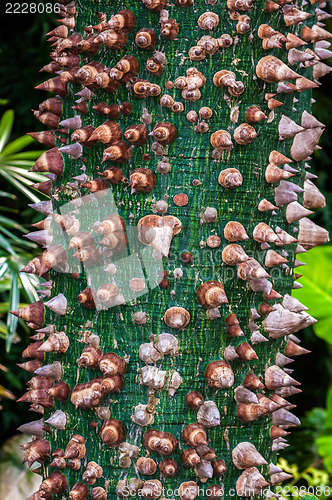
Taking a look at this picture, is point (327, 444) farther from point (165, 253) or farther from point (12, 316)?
point (165, 253)

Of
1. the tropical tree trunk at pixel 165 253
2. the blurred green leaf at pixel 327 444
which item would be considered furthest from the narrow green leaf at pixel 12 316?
the blurred green leaf at pixel 327 444

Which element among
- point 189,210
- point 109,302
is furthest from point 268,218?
point 109,302

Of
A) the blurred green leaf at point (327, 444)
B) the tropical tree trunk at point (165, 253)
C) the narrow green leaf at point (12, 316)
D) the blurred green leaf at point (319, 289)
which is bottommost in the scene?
the blurred green leaf at point (327, 444)

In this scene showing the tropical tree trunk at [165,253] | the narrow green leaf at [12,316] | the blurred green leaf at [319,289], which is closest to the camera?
the tropical tree trunk at [165,253]

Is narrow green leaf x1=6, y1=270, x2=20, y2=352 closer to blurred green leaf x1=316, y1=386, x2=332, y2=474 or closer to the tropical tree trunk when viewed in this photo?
the tropical tree trunk

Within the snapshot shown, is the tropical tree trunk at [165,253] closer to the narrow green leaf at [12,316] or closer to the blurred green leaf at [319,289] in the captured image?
the narrow green leaf at [12,316]
